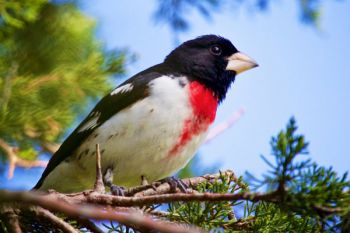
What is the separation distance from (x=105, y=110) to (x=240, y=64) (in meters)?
0.78

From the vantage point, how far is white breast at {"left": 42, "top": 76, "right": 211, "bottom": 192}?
9.21 ft

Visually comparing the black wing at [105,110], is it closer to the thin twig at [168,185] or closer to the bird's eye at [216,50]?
the bird's eye at [216,50]

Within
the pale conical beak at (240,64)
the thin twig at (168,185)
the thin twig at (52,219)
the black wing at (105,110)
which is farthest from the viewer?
the pale conical beak at (240,64)

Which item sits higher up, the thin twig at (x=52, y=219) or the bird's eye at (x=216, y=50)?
the bird's eye at (x=216, y=50)

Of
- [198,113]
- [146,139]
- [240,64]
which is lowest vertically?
[146,139]

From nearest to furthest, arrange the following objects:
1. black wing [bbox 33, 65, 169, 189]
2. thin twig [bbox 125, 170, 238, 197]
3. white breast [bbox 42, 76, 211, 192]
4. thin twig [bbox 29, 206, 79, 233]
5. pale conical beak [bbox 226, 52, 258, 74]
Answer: thin twig [bbox 29, 206, 79, 233] → thin twig [bbox 125, 170, 238, 197] → white breast [bbox 42, 76, 211, 192] → black wing [bbox 33, 65, 169, 189] → pale conical beak [bbox 226, 52, 258, 74]

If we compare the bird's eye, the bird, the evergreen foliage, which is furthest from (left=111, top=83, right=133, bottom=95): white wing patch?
the bird's eye

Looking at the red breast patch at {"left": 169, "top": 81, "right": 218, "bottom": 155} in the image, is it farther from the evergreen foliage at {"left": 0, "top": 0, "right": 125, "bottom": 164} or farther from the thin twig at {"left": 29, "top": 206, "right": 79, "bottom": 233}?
the thin twig at {"left": 29, "top": 206, "right": 79, "bottom": 233}

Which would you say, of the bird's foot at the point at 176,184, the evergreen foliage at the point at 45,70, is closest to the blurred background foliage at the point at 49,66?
the evergreen foliage at the point at 45,70

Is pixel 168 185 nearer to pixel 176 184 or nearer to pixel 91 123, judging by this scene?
pixel 176 184

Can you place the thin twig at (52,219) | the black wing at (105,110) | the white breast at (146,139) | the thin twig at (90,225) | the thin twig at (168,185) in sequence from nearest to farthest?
the thin twig at (52,219) → the thin twig at (90,225) → the thin twig at (168,185) → the white breast at (146,139) → the black wing at (105,110)

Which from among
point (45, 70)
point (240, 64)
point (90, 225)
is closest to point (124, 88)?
point (45, 70)

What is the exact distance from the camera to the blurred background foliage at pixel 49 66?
2.87m

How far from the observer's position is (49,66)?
3375 millimetres
